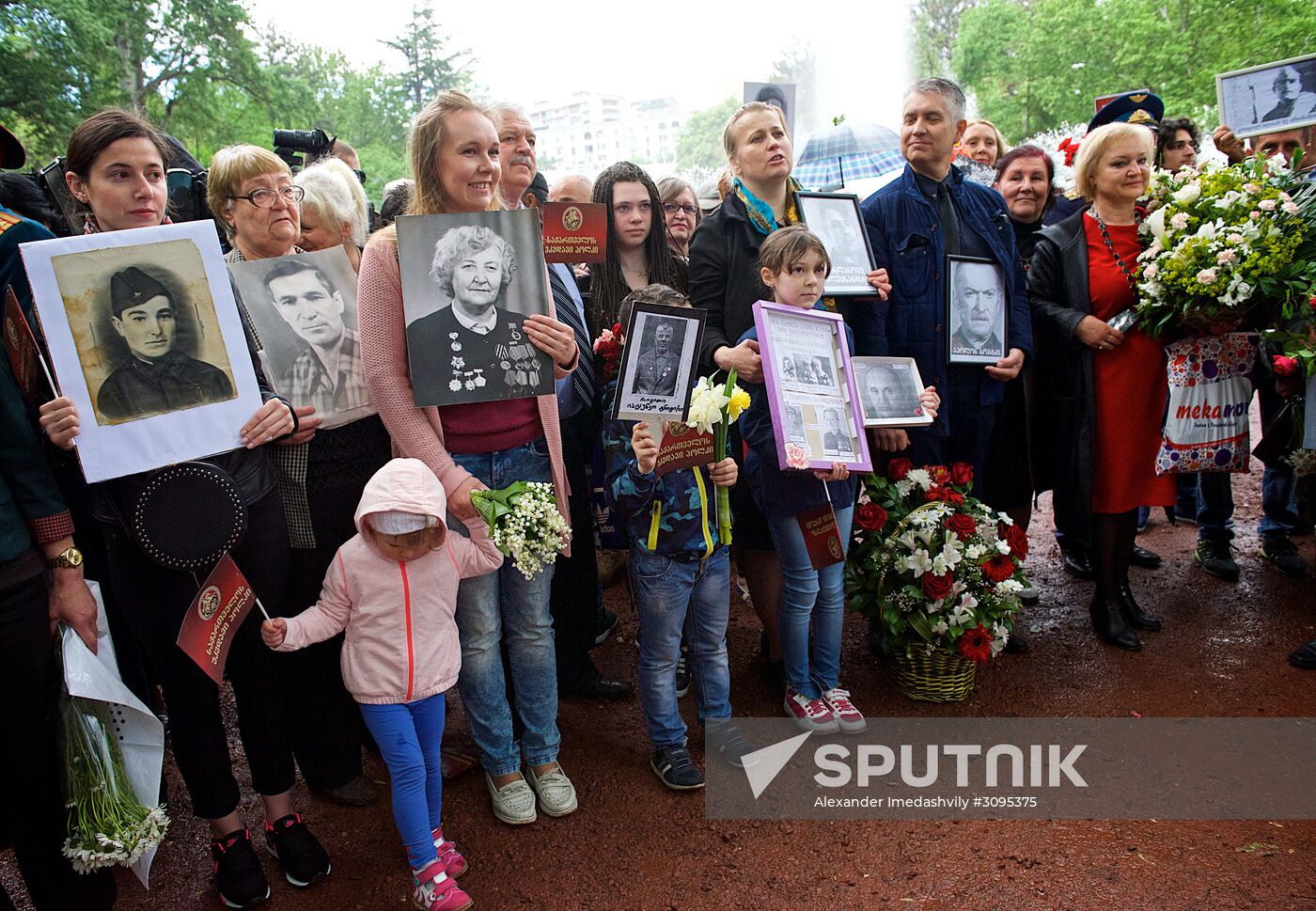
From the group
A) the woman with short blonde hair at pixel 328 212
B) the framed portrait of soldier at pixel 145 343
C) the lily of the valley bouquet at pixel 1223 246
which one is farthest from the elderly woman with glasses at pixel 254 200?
the lily of the valley bouquet at pixel 1223 246

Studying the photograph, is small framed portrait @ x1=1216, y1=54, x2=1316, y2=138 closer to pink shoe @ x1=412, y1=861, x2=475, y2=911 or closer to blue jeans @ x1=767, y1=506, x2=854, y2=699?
blue jeans @ x1=767, y1=506, x2=854, y2=699

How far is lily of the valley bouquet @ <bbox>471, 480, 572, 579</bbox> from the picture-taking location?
2.67 metres

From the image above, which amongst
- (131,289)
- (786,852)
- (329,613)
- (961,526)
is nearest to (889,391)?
(961,526)

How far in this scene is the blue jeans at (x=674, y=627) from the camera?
11.0 feet

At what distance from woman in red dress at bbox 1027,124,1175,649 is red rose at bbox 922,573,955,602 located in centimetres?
116

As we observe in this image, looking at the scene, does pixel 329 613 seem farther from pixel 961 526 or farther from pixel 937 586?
pixel 961 526

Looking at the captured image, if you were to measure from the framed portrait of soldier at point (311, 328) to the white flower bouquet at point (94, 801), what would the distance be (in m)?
1.16

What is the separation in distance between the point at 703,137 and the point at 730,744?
7550 centimetres

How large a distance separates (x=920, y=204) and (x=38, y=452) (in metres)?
3.80

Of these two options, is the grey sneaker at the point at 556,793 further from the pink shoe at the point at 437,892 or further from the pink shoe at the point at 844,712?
the pink shoe at the point at 844,712

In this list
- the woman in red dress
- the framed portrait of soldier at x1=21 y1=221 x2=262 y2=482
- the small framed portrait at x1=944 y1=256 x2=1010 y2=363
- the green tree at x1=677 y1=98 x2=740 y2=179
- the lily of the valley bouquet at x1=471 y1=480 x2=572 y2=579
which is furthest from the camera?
the green tree at x1=677 y1=98 x2=740 y2=179

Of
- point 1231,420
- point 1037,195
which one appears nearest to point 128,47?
point 1037,195

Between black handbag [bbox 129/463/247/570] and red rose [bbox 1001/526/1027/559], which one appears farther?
red rose [bbox 1001/526/1027/559]

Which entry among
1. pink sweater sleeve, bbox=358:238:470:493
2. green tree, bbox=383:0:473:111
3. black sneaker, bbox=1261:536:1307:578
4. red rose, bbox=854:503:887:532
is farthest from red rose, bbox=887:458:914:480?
green tree, bbox=383:0:473:111
